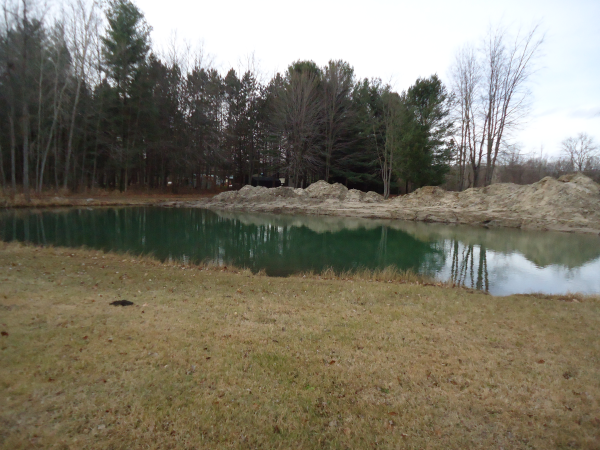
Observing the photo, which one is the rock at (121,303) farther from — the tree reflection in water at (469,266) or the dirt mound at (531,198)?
the dirt mound at (531,198)

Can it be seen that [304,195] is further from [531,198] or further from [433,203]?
[531,198]

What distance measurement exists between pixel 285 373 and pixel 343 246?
1407 cm

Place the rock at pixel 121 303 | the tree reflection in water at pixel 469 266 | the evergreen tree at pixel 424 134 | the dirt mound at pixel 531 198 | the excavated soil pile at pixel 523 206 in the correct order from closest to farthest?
the rock at pixel 121 303 < the tree reflection in water at pixel 469 266 < the excavated soil pile at pixel 523 206 < the dirt mound at pixel 531 198 < the evergreen tree at pixel 424 134

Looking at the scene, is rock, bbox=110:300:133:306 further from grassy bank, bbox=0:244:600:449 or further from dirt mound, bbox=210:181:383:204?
dirt mound, bbox=210:181:383:204

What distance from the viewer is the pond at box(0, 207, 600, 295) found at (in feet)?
42.3

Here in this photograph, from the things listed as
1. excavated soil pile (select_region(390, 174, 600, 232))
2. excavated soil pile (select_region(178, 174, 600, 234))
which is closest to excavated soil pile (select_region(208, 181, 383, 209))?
excavated soil pile (select_region(178, 174, 600, 234))

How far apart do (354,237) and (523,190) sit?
18.3 metres

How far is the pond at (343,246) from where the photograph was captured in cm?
1289

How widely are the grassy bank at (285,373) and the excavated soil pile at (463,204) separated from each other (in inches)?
890

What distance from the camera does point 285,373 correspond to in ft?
13.6

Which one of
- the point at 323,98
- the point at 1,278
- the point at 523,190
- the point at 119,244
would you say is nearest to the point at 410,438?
the point at 1,278

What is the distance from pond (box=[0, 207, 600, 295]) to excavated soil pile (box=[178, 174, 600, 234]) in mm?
2382

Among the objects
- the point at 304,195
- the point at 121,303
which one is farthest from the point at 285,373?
the point at 304,195

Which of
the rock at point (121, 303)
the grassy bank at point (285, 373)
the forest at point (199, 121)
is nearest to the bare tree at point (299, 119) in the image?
the forest at point (199, 121)
